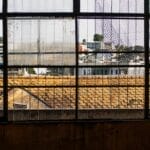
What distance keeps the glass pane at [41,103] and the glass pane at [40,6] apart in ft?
3.48

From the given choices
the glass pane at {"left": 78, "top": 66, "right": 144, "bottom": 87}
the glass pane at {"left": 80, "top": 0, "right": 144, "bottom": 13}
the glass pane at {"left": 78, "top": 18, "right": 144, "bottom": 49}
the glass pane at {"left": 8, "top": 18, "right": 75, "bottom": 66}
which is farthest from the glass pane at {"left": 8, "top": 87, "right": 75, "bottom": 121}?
the glass pane at {"left": 80, "top": 0, "right": 144, "bottom": 13}

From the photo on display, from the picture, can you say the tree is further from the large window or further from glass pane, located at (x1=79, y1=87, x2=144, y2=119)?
glass pane, located at (x1=79, y1=87, x2=144, y2=119)

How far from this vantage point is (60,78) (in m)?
5.67

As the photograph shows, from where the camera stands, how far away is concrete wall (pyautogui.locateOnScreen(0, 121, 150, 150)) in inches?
217

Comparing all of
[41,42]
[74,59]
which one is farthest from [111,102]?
[41,42]

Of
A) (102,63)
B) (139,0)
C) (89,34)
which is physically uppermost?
(139,0)

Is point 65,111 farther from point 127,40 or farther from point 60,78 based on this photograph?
point 127,40

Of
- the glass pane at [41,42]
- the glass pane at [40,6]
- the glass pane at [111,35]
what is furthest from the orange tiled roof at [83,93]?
the glass pane at [40,6]

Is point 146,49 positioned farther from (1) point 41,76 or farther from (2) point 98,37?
(1) point 41,76

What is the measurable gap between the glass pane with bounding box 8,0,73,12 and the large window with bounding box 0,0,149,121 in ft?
0.04

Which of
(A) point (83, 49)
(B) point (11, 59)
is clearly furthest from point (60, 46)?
(B) point (11, 59)

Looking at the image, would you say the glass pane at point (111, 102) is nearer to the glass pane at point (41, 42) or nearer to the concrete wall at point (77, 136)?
the concrete wall at point (77, 136)

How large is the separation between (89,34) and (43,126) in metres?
1.37

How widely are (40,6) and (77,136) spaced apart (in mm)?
1805
